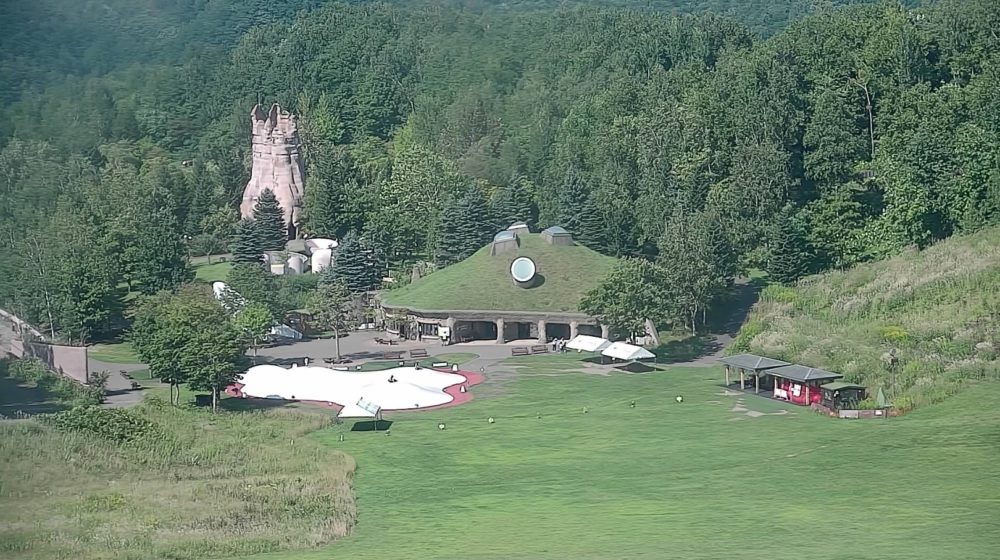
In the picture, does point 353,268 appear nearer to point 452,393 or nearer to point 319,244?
point 319,244

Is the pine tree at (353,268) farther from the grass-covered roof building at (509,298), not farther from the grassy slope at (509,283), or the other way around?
the grass-covered roof building at (509,298)

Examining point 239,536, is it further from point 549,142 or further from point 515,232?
point 549,142

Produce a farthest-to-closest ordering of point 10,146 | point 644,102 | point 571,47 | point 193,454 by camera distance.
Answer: point 571,47 < point 644,102 < point 193,454 < point 10,146

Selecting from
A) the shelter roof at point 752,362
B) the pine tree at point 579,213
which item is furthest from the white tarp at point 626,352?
the pine tree at point 579,213

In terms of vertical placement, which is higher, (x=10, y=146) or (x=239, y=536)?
(x=10, y=146)

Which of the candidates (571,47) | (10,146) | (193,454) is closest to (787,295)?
(193,454)
